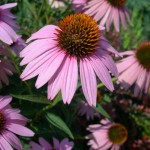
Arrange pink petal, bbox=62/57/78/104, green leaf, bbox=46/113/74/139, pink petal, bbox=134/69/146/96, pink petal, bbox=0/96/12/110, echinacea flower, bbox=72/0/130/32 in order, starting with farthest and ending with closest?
echinacea flower, bbox=72/0/130/32 < pink petal, bbox=134/69/146/96 < green leaf, bbox=46/113/74/139 < pink petal, bbox=0/96/12/110 < pink petal, bbox=62/57/78/104

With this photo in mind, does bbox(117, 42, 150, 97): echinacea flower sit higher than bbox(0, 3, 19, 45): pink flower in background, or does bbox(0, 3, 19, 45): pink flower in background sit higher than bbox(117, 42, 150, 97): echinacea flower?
bbox(0, 3, 19, 45): pink flower in background

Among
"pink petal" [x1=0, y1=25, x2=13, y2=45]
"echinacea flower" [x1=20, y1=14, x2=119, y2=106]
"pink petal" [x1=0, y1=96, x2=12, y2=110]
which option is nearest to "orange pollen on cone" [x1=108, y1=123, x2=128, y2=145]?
"echinacea flower" [x1=20, y1=14, x2=119, y2=106]

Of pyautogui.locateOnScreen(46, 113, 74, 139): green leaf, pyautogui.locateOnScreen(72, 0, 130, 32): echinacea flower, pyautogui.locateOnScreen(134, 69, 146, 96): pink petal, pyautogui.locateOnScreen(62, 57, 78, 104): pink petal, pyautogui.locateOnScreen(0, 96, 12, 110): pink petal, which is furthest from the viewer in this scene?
pyautogui.locateOnScreen(72, 0, 130, 32): echinacea flower

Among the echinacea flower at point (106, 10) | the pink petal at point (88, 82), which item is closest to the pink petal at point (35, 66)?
the pink petal at point (88, 82)

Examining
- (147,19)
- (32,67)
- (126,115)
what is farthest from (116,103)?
(147,19)

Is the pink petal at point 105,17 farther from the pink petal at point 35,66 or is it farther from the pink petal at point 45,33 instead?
the pink petal at point 35,66

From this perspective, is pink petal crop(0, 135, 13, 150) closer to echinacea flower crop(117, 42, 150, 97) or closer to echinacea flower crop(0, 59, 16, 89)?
echinacea flower crop(0, 59, 16, 89)

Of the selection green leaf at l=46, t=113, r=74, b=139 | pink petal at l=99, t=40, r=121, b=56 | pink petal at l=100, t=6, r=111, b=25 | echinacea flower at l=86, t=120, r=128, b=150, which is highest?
pink petal at l=99, t=40, r=121, b=56

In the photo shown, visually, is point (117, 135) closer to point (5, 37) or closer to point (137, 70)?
point (137, 70)

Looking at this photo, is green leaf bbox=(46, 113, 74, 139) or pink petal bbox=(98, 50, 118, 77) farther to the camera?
green leaf bbox=(46, 113, 74, 139)
